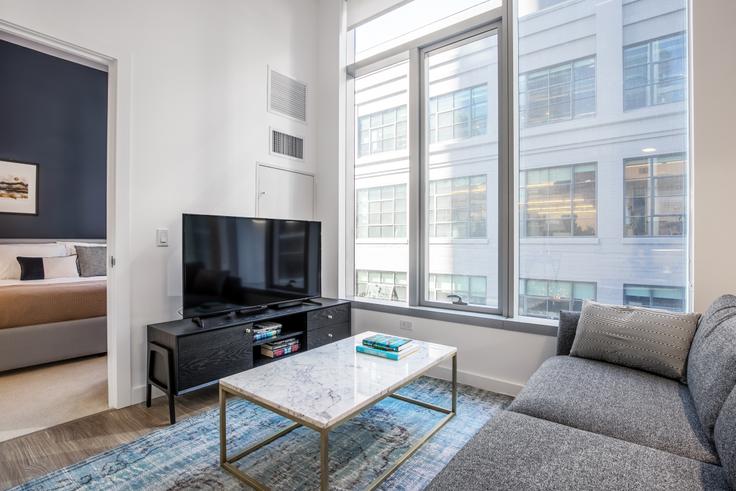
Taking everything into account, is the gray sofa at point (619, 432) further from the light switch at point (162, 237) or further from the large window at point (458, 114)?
the light switch at point (162, 237)

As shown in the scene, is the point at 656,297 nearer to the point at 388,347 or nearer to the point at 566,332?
the point at 566,332

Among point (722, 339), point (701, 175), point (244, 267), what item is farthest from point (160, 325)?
point (701, 175)

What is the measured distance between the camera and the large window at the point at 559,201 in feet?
8.54

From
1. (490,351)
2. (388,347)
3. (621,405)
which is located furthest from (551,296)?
Answer: (388,347)

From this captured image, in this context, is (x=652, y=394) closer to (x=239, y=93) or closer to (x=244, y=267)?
(x=244, y=267)

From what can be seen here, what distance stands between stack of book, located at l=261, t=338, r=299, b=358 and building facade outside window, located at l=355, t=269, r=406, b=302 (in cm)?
98

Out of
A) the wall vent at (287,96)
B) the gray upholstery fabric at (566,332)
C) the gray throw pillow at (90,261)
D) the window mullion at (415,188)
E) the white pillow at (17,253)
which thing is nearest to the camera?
the gray upholstery fabric at (566,332)

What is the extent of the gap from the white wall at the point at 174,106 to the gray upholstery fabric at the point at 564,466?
2328 millimetres

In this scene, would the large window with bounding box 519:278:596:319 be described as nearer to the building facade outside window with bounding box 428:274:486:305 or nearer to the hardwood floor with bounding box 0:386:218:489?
the building facade outside window with bounding box 428:274:486:305

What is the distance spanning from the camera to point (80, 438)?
210 centimetres

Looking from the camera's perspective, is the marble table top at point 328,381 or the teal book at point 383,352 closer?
the marble table top at point 328,381

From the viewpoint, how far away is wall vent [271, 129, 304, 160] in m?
3.49

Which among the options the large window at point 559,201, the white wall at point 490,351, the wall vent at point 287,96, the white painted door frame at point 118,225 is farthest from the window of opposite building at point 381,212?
the white painted door frame at point 118,225

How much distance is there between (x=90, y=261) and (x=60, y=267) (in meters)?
0.31
